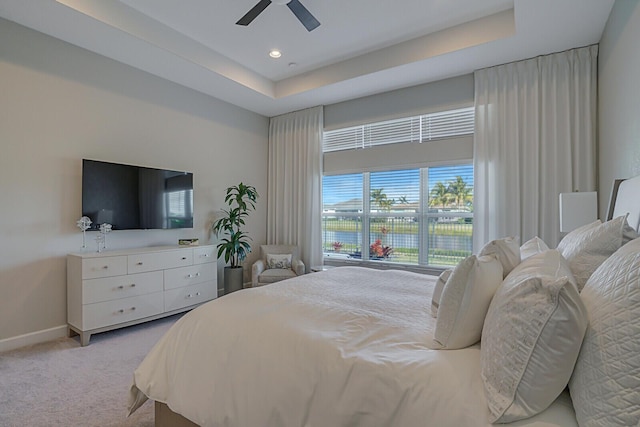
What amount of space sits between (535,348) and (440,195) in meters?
3.57

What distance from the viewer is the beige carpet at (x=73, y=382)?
75.1 inches

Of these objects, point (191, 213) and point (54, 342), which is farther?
point (191, 213)

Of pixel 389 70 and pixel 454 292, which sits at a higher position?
pixel 389 70

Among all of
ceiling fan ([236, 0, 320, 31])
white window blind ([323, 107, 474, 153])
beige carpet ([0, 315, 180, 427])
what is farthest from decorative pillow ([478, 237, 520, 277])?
white window blind ([323, 107, 474, 153])

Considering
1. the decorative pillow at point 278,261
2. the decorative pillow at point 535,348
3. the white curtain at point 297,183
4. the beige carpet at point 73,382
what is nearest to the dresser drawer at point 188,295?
the beige carpet at point 73,382

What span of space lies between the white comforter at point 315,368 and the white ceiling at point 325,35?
2694 mm

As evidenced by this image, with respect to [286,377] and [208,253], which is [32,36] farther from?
[286,377]

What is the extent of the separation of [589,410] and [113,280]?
355cm

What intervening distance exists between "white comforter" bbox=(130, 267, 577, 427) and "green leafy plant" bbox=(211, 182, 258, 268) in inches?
104

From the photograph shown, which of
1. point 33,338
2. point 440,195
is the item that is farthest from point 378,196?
point 33,338

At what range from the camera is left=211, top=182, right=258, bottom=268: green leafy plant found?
450 centimetres

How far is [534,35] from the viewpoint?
9.87 feet

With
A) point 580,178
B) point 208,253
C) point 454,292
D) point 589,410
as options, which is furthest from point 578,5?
point 208,253

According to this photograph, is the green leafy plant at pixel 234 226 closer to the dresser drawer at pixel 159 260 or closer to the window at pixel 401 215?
the dresser drawer at pixel 159 260
